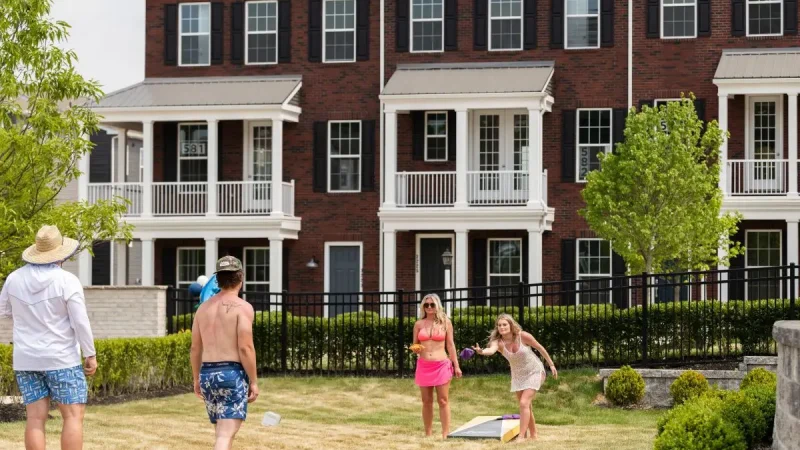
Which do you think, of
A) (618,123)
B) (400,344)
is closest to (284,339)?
(400,344)

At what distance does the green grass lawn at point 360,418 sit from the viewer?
16.5 meters

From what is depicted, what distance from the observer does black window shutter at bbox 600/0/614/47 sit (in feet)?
118

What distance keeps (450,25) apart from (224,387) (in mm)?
26301

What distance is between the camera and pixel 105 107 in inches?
1439

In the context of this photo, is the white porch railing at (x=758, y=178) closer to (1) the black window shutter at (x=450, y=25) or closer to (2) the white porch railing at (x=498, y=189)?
(2) the white porch railing at (x=498, y=189)

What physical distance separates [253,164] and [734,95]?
1182 centimetres

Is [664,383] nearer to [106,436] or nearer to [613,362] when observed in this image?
[613,362]

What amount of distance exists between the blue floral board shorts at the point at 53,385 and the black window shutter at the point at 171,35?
89.4ft

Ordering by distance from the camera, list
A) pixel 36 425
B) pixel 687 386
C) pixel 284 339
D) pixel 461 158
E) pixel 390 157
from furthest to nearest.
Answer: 1. pixel 390 157
2. pixel 461 158
3. pixel 284 339
4. pixel 687 386
5. pixel 36 425

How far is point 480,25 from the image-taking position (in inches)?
1448

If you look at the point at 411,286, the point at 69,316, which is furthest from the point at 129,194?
the point at 69,316

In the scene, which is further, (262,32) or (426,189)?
(262,32)

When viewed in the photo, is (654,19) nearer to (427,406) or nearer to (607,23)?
(607,23)

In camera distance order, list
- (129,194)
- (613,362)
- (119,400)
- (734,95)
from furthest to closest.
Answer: (129,194) < (734,95) < (613,362) < (119,400)
